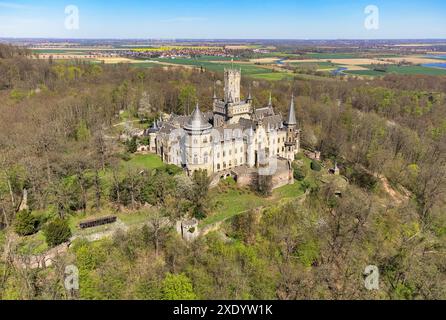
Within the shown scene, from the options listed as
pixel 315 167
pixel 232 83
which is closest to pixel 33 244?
pixel 232 83

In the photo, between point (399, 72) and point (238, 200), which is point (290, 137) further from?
point (399, 72)

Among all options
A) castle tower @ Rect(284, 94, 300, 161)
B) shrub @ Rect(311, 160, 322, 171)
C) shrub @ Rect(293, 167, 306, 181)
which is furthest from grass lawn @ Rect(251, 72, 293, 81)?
shrub @ Rect(293, 167, 306, 181)

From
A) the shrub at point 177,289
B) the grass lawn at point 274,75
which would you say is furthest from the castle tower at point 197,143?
the grass lawn at point 274,75

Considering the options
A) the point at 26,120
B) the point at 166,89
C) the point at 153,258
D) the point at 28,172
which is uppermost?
the point at 166,89

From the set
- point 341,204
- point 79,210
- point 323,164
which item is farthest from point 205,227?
point 323,164

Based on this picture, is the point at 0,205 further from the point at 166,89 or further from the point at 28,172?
the point at 166,89

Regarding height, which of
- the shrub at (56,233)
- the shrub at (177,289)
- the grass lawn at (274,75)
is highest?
the grass lawn at (274,75)

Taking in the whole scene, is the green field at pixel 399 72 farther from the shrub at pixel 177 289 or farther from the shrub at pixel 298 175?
the shrub at pixel 177 289
